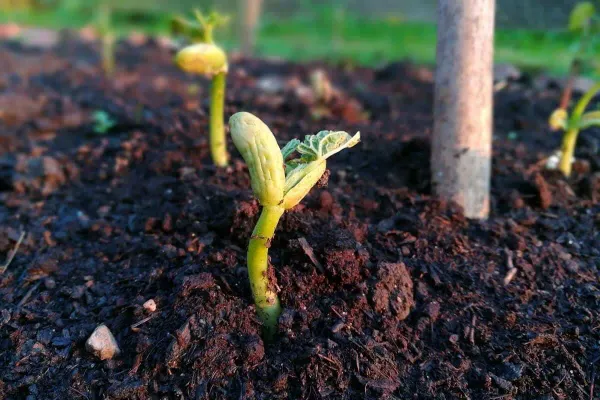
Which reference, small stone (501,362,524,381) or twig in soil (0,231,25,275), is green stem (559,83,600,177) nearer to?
small stone (501,362,524,381)

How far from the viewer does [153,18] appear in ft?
35.0

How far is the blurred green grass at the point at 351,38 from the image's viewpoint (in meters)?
5.73

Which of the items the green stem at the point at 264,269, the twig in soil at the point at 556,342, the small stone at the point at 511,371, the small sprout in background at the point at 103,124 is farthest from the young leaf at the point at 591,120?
the small sprout in background at the point at 103,124

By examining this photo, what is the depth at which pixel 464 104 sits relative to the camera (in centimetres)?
203

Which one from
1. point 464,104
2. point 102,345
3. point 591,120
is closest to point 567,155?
point 591,120

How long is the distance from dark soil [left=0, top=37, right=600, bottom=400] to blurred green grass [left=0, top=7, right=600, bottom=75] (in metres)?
1.89

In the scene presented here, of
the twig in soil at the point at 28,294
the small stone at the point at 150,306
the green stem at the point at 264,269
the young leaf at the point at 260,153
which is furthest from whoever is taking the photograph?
the twig in soil at the point at 28,294

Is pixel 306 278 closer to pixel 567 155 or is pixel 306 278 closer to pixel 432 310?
pixel 432 310

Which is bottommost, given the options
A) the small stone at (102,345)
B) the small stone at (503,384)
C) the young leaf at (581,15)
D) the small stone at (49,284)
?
the small stone at (503,384)

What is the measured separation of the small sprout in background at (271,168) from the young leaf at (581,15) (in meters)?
1.93

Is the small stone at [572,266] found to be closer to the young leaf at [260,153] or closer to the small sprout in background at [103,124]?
the young leaf at [260,153]

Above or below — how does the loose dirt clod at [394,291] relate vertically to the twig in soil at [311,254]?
below

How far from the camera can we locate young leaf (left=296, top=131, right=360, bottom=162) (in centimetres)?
138

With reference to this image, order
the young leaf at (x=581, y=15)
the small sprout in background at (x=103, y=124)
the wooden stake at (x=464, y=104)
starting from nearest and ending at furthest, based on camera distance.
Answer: the wooden stake at (x=464, y=104), the young leaf at (x=581, y=15), the small sprout in background at (x=103, y=124)
